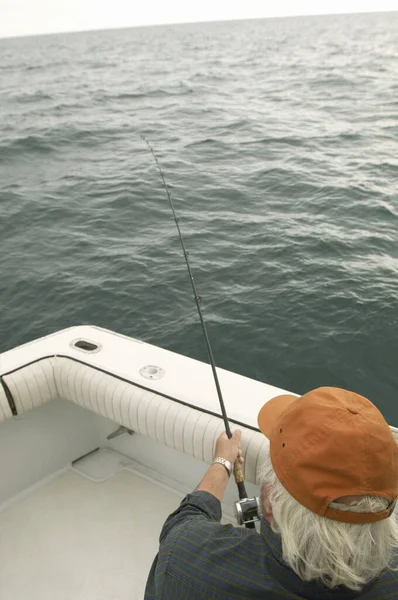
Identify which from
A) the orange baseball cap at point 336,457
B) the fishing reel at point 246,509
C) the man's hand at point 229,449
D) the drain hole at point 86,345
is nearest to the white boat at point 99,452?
the drain hole at point 86,345

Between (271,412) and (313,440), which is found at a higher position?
(313,440)

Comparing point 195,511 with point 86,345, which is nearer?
point 195,511

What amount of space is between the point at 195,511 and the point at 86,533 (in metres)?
1.70

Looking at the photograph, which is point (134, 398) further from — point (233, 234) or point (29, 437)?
point (233, 234)

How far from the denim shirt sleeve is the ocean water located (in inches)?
42.9

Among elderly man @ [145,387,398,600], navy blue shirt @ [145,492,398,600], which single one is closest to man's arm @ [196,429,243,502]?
navy blue shirt @ [145,492,398,600]

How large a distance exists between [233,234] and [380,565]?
7.38 meters

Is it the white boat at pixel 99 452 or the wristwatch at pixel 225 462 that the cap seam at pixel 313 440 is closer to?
the wristwatch at pixel 225 462


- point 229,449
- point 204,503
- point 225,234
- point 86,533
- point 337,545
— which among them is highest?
point 337,545

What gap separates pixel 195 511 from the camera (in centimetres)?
154

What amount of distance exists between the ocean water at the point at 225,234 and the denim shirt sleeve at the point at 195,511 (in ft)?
3.58

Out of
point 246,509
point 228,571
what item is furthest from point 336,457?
point 246,509

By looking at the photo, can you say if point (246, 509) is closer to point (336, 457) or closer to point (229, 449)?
point (229, 449)

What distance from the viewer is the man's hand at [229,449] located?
201 centimetres
